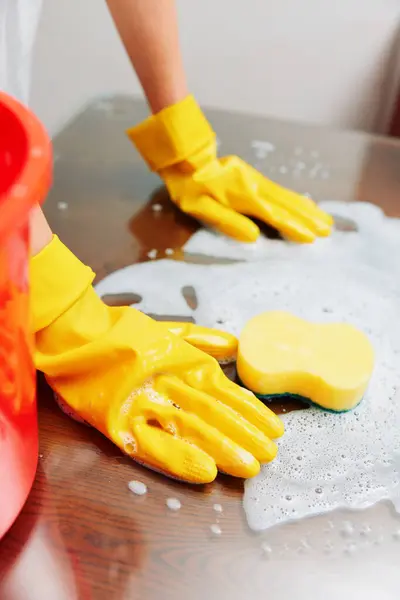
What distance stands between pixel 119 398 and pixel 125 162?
0.49m

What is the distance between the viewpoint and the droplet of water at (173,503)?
482mm

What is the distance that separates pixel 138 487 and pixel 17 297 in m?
0.20

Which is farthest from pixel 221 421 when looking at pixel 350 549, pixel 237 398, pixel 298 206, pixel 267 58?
pixel 267 58

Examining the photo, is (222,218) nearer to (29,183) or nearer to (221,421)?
(221,421)

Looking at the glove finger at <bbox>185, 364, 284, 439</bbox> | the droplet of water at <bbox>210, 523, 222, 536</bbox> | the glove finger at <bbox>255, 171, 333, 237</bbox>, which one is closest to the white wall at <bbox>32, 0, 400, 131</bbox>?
the glove finger at <bbox>255, 171, 333, 237</bbox>

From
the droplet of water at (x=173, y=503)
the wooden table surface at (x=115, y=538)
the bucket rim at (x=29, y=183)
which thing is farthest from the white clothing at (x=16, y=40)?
the droplet of water at (x=173, y=503)

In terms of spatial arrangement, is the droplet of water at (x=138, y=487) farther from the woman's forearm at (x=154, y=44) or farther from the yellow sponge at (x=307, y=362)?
the woman's forearm at (x=154, y=44)

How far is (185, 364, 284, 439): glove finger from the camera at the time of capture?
0.52m

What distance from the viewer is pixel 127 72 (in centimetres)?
114

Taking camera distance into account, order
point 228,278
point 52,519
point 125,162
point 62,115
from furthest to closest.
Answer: point 62,115 < point 125,162 < point 228,278 < point 52,519

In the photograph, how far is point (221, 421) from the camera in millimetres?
507

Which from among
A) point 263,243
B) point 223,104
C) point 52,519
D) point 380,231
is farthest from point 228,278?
point 223,104

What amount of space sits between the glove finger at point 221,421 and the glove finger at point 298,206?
13.4 inches

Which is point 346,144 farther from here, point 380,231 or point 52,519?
point 52,519
